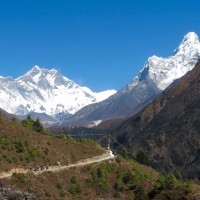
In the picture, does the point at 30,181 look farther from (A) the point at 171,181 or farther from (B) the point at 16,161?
(A) the point at 171,181

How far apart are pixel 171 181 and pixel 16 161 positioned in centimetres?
1712

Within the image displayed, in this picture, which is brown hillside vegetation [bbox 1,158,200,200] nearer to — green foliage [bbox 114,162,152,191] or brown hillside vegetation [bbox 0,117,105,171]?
green foliage [bbox 114,162,152,191]

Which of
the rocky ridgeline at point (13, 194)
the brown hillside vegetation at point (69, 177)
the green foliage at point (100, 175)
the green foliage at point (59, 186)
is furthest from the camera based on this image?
the green foliage at point (100, 175)

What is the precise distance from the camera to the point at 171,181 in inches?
2456

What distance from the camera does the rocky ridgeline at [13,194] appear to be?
55.2 meters

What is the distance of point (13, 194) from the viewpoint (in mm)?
55625

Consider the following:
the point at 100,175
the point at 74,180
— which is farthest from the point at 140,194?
the point at 74,180

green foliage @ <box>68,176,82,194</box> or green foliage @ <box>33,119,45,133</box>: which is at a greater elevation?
green foliage @ <box>33,119,45,133</box>

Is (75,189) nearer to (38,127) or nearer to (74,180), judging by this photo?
(74,180)

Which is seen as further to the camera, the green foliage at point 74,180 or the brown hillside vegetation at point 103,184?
the green foliage at point 74,180

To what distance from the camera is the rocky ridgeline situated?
2173 inches

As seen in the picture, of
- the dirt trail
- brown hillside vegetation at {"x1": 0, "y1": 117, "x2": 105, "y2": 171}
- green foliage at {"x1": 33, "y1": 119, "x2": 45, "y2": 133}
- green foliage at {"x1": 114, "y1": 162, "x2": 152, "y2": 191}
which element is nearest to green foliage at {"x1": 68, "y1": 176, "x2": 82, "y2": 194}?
the dirt trail

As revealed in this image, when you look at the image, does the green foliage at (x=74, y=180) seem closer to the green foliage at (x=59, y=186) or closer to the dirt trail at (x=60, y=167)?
the dirt trail at (x=60, y=167)

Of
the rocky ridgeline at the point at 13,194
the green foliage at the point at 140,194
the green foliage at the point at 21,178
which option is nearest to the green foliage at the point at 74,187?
the green foliage at the point at 21,178
